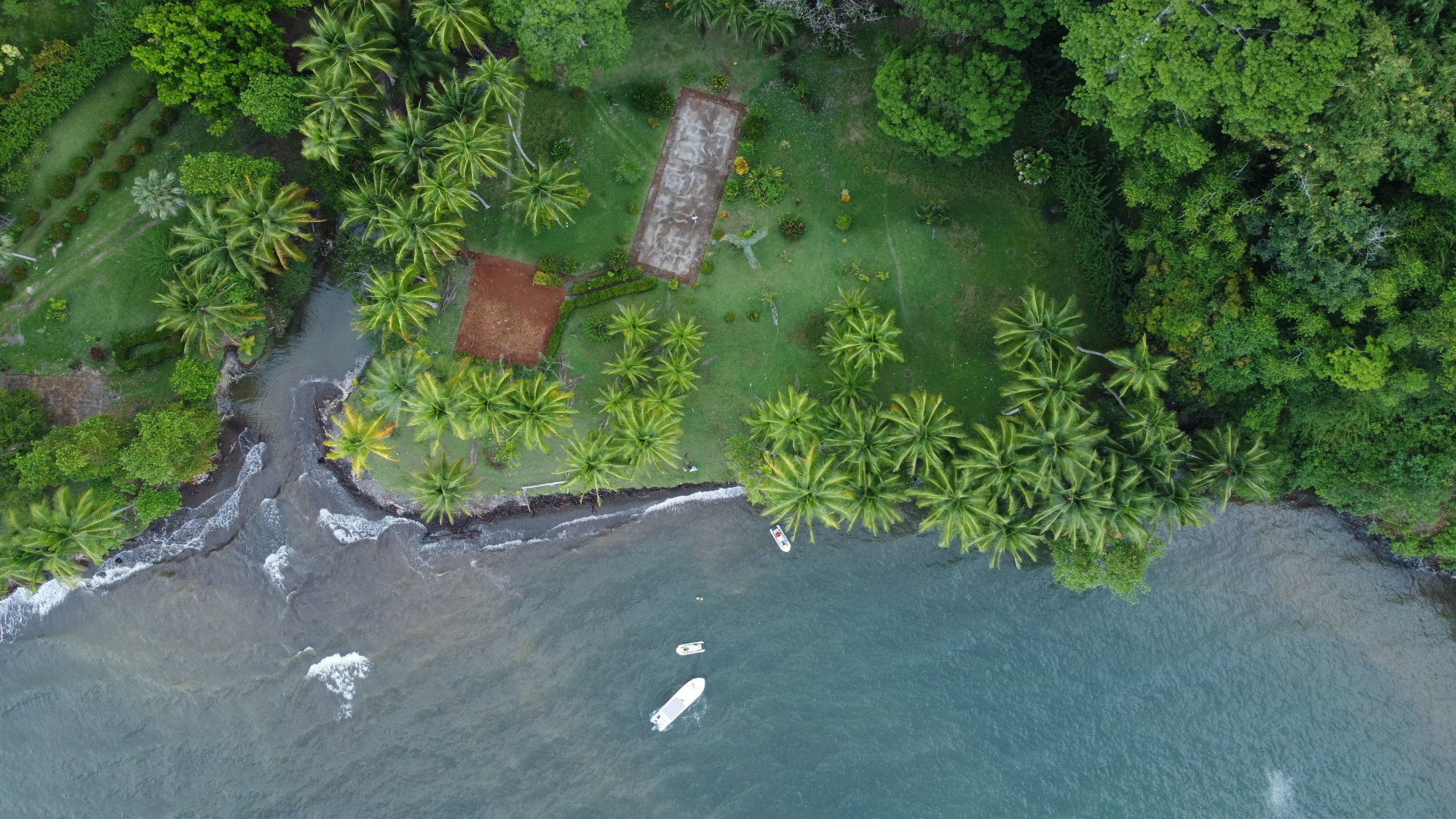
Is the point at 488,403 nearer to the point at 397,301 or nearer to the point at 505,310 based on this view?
the point at 397,301

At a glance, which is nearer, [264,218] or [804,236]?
[264,218]

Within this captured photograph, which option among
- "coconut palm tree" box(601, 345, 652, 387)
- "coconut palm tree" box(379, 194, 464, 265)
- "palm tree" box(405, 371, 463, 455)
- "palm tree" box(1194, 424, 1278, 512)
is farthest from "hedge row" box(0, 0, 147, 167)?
"palm tree" box(1194, 424, 1278, 512)

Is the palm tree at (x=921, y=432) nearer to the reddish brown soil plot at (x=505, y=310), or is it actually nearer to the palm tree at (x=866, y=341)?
the palm tree at (x=866, y=341)

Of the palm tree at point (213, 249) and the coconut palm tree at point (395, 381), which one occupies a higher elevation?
the palm tree at point (213, 249)

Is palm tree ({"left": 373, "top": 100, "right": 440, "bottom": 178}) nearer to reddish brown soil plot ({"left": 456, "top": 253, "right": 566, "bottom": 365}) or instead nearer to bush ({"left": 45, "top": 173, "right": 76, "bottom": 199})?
reddish brown soil plot ({"left": 456, "top": 253, "right": 566, "bottom": 365})

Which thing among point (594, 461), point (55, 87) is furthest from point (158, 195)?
point (594, 461)

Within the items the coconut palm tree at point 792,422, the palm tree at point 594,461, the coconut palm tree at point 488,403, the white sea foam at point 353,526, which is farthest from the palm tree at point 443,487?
the coconut palm tree at point 792,422

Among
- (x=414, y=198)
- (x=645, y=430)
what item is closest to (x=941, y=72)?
(x=645, y=430)
